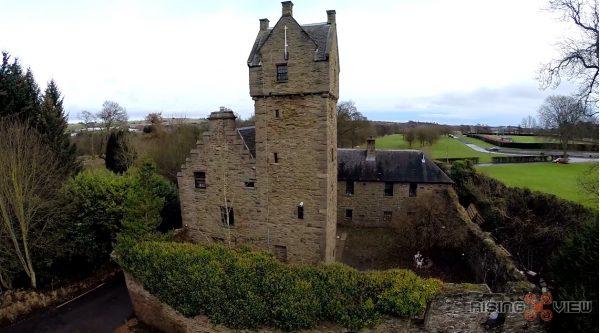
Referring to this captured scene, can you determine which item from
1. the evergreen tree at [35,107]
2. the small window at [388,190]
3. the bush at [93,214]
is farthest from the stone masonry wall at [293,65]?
the evergreen tree at [35,107]

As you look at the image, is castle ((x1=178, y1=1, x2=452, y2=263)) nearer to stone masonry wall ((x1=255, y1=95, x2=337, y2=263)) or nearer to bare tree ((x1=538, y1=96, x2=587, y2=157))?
stone masonry wall ((x1=255, y1=95, x2=337, y2=263))

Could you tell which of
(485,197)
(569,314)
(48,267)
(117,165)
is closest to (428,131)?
(485,197)

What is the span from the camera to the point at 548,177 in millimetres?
33750

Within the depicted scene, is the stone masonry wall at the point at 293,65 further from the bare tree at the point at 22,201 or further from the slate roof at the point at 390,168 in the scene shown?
the bare tree at the point at 22,201

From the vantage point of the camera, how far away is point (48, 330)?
49.8 ft

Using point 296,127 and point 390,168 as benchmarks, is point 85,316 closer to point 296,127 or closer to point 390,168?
point 296,127

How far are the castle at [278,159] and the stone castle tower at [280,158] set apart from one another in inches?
1.9

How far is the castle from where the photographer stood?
16.0 m

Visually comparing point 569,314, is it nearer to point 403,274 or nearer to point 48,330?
point 403,274

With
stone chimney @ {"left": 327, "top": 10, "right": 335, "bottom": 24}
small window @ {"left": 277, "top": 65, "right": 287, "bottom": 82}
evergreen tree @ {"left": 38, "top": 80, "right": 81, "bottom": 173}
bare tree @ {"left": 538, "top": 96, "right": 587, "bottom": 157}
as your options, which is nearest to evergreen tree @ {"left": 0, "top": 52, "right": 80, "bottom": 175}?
evergreen tree @ {"left": 38, "top": 80, "right": 81, "bottom": 173}

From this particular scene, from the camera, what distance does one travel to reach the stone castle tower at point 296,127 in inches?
624

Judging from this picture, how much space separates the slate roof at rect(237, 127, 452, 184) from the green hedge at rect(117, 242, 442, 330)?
1511cm

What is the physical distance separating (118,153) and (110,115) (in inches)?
714

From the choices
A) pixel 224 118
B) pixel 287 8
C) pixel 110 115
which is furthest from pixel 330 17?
pixel 110 115
